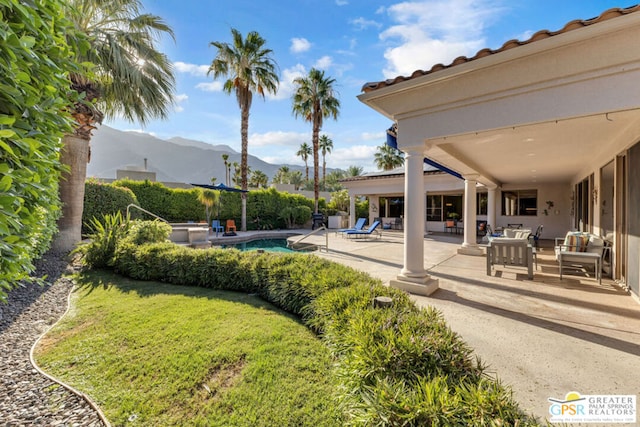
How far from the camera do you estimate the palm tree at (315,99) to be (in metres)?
20.1

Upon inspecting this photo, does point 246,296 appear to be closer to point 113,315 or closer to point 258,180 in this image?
point 113,315

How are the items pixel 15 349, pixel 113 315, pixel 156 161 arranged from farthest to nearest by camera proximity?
pixel 156 161, pixel 113 315, pixel 15 349

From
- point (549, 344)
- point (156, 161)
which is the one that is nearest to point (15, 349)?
point (549, 344)

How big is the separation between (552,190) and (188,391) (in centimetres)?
1841

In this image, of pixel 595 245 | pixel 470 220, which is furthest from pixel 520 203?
pixel 595 245

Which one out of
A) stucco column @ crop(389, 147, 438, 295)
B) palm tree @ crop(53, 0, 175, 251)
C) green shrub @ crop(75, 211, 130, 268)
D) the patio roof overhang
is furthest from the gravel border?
the patio roof overhang

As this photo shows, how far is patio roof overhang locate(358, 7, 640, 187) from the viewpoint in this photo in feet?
11.0

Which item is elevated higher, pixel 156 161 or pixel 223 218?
pixel 156 161

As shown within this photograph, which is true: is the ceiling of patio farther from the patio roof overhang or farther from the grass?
the grass

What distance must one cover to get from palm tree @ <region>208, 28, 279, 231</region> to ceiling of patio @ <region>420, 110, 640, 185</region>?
13.2 meters

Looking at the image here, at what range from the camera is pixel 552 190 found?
14672 millimetres

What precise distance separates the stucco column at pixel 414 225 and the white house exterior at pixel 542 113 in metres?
0.02

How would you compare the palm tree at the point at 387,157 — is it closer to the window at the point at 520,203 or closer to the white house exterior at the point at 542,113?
the window at the point at 520,203

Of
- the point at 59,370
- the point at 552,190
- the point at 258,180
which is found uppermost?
the point at 258,180
